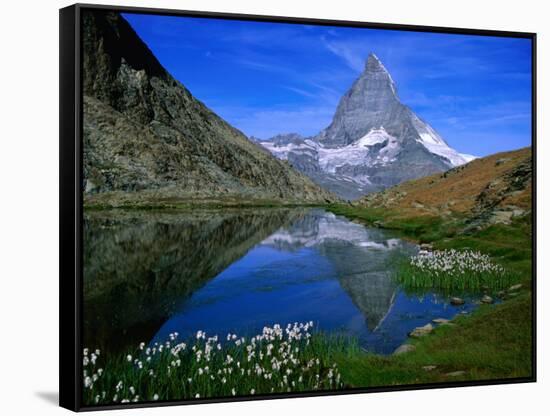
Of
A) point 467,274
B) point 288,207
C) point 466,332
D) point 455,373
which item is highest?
point 288,207

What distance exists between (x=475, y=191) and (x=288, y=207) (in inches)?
82.4

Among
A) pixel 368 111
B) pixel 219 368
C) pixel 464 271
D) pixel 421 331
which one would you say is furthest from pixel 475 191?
pixel 219 368

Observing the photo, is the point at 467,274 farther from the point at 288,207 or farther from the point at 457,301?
the point at 288,207

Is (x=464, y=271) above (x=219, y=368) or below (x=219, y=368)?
above

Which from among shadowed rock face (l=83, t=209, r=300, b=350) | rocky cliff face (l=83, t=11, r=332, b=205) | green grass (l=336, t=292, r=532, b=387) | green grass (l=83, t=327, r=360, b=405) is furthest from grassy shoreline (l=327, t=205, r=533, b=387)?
shadowed rock face (l=83, t=209, r=300, b=350)

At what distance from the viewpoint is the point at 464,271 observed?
34.4 ft

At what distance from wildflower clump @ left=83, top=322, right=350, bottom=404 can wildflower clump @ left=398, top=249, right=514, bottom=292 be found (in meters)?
1.52

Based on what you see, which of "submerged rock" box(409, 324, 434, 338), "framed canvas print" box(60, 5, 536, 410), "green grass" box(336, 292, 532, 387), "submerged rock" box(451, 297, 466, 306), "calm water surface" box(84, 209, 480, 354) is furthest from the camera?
"submerged rock" box(451, 297, 466, 306)

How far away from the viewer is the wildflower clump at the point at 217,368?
8.77 meters

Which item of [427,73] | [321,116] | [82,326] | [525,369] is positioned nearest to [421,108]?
[427,73]

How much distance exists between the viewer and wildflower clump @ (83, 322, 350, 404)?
877cm

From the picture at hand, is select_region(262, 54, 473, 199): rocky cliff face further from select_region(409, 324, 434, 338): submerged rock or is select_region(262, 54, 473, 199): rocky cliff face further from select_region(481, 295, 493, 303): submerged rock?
select_region(409, 324, 434, 338): submerged rock

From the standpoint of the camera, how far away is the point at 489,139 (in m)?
10.6

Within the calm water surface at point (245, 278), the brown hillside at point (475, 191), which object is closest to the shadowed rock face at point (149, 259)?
the calm water surface at point (245, 278)
